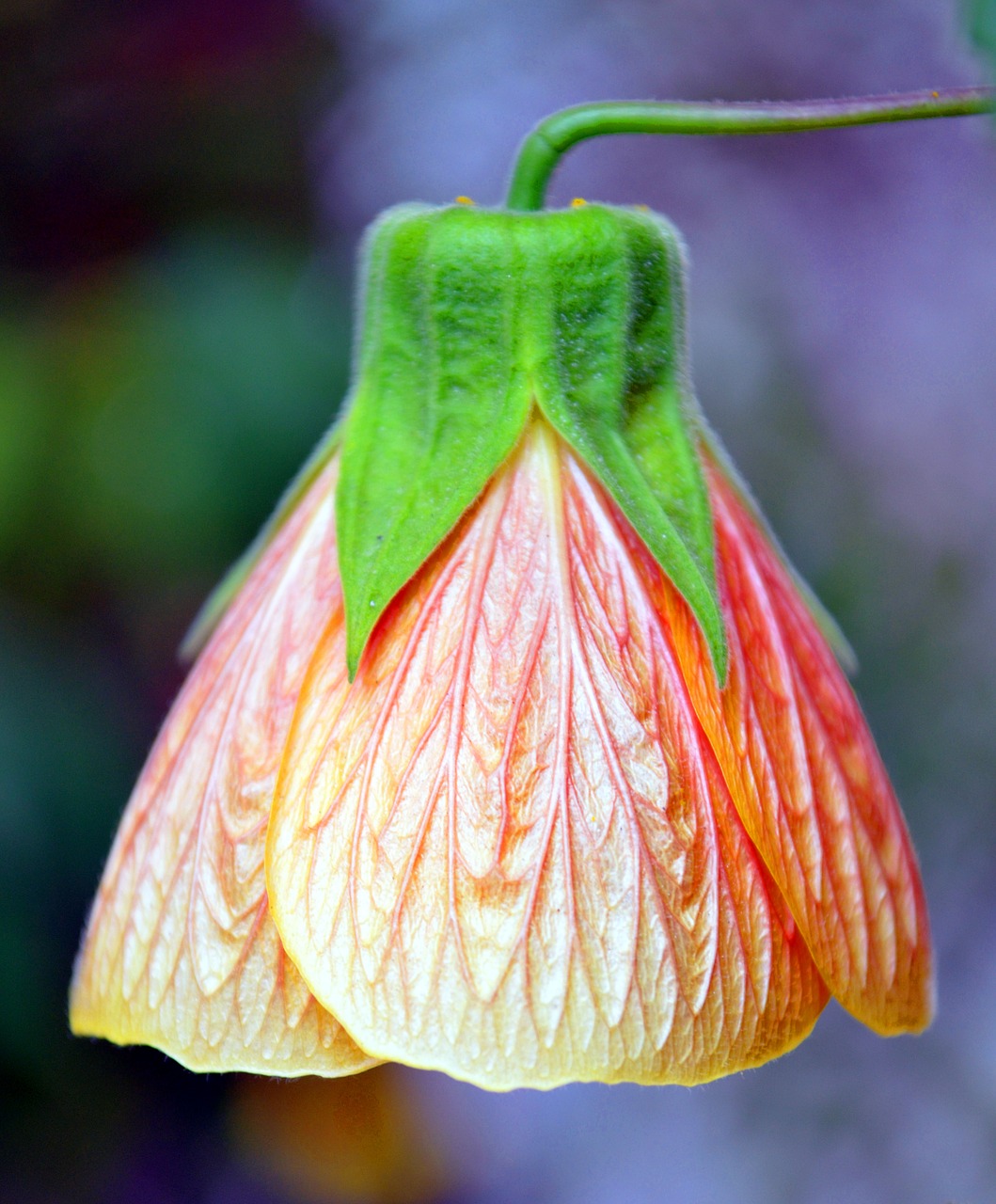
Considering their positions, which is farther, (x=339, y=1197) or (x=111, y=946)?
(x=339, y=1197)

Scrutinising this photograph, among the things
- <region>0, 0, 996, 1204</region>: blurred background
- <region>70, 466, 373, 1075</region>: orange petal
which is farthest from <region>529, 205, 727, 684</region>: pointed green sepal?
<region>0, 0, 996, 1204</region>: blurred background

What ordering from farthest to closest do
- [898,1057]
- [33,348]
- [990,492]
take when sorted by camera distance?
1. [990,492]
2. [898,1057]
3. [33,348]

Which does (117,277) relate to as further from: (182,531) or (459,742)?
(459,742)

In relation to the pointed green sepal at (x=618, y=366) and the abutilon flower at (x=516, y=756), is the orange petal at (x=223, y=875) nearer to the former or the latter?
the abutilon flower at (x=516, y=756)

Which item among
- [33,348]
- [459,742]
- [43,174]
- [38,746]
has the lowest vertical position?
[38,746]

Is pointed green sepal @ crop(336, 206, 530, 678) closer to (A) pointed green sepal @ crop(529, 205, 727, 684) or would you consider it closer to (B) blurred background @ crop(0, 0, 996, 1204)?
(A) pointed green sepal @ crop(529, 205, 727, 684)

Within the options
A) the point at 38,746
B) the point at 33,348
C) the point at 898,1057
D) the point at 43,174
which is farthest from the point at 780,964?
the point at 898,1057

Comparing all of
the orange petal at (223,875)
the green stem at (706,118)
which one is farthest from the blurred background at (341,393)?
the green stem at (706,118)
